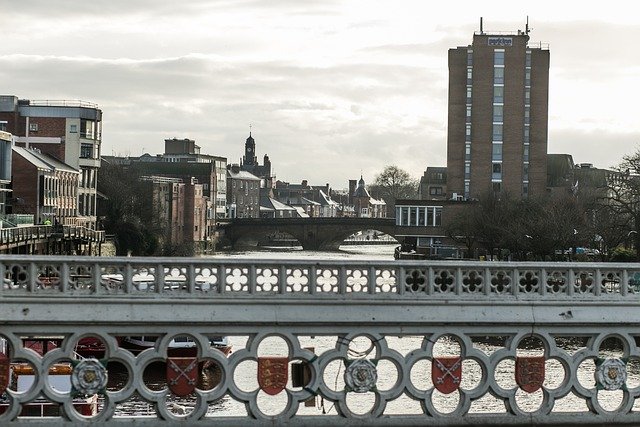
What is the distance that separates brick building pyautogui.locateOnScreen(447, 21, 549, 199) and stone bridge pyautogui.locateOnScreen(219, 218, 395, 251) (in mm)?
20646

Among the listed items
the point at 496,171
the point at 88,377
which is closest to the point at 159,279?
→ the point at 88,377

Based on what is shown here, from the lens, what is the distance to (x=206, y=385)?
3628 centimetres

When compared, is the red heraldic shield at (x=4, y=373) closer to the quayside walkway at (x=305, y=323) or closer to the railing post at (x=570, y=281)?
the quayside walkway at (x=305, y=323)

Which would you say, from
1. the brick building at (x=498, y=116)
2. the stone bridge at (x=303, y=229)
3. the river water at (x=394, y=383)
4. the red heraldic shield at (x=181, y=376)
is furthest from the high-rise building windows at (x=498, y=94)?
the red heraldic shield at (x=181, y=376)

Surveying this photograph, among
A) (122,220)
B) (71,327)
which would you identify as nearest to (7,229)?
(122,220)

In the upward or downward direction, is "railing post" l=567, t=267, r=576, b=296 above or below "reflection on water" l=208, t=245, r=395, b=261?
above

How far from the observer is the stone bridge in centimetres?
11975

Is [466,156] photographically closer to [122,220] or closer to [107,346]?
[122,220]

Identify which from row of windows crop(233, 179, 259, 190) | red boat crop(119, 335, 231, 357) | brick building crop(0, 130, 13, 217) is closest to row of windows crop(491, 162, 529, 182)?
brick building crop(0, 130, 13, 217)

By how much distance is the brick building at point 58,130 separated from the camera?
82.1m

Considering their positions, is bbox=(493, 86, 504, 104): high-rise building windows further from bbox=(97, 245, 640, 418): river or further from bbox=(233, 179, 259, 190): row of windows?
bbox=(233, 179, 259, 190): row of windows

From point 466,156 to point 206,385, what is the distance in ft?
214

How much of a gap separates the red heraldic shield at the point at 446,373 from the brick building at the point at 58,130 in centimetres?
6320

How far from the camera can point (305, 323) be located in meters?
19.6
